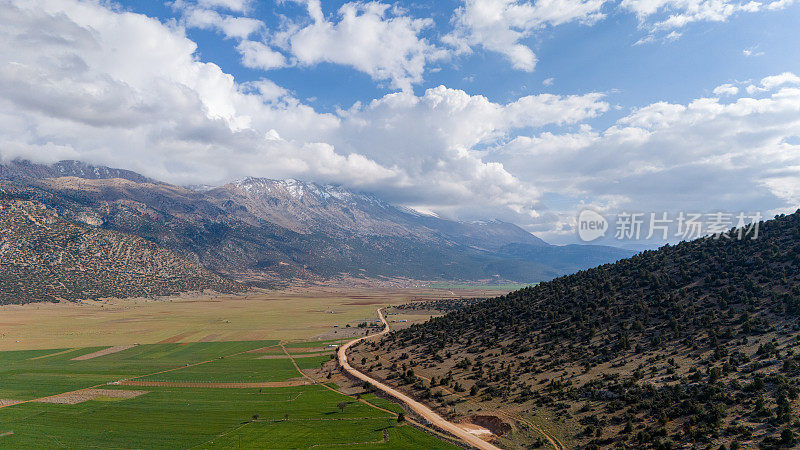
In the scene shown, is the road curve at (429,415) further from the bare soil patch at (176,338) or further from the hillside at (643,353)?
the bare soil patch at (176,338)

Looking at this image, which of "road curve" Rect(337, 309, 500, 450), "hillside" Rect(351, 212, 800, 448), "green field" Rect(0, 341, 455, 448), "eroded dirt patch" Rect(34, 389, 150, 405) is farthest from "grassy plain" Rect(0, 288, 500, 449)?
"hillside" Rect(351, 212, 800, 448)

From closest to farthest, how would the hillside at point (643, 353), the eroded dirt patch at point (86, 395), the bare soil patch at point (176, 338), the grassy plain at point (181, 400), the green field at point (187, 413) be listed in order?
1. the hillside at point (643, 353)
2. the green field at point (187, 413)
3. the grassy plain at point (181, 400)
4. the eroded dirt patch at point (86, 395)
5. the bare soil patch at point (176, 338)

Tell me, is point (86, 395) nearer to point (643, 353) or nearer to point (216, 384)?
point (216, 384)

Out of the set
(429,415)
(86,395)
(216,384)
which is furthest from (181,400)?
(429,415)

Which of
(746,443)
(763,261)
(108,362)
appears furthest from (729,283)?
(108,362)

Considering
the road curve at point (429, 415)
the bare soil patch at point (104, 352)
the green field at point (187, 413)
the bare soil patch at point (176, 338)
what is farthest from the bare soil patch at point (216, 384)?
the bare soil patch at point (176, 338)

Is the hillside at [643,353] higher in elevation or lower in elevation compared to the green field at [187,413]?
higher
